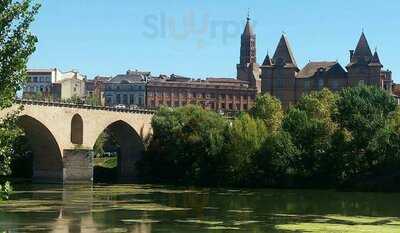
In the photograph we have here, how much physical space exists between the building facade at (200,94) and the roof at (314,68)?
27.0 m

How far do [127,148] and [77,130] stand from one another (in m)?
12.5

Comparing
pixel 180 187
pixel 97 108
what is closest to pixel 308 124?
pixel 180 187

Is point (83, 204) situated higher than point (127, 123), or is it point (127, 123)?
point (127, 123)

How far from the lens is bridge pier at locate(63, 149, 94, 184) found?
72.6 meters

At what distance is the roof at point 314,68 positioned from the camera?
413ft

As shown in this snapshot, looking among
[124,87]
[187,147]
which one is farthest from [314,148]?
[124,87]

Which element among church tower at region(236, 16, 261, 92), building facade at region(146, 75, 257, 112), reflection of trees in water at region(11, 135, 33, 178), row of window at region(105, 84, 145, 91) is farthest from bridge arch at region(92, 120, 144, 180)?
church tower at region(236, 16, 261, 92)

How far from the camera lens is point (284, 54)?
125 m

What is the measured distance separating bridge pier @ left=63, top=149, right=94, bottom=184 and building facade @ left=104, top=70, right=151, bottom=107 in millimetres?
87578

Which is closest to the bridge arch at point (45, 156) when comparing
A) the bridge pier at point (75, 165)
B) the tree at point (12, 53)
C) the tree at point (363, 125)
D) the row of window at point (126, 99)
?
the bridge pier at point (75, 165)

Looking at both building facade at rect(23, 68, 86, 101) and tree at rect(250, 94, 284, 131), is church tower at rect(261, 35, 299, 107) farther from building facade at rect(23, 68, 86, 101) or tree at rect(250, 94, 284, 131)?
building facade at rect(23, 68, 86, 101)

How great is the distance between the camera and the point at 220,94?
15325 cm

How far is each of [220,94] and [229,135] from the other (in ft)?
267

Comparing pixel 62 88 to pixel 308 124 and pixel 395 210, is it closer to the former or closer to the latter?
pixel 308 124
